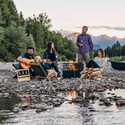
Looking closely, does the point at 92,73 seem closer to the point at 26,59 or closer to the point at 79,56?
the point at 79,56

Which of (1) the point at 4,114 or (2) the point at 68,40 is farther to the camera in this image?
(2) the point at 68,40

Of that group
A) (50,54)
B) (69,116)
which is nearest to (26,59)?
(50,54)

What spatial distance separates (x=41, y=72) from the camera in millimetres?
13969

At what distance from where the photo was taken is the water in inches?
228

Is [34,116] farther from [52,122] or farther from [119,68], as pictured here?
[119,68]

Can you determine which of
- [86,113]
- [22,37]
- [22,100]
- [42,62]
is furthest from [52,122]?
[22,37]

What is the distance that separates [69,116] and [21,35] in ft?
242

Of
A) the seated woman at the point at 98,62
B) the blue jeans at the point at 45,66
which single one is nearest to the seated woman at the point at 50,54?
the blue jeans at the point at 45,66

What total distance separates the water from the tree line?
198 feet

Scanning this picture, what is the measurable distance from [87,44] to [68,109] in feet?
28.9

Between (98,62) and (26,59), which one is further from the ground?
(26,59)

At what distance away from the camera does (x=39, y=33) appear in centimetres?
10556

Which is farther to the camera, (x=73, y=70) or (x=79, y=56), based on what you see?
(x=79, y=56)

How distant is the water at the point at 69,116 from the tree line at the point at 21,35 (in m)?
60.3
